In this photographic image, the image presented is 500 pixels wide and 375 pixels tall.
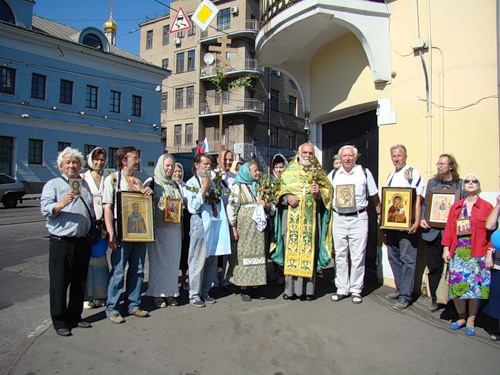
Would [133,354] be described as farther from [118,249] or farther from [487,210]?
[487,210]

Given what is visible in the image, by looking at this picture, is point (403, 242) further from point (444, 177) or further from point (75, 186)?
point (75, 186)

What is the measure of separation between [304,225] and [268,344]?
6.24 feet

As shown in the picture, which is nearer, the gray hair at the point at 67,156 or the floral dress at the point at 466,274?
the gray hair at the point at 67,156

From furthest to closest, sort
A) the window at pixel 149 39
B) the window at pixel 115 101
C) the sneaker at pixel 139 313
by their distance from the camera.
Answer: the window at pixel 149 39, the window at pixel 115 101, the sneaker at pixel 139 313

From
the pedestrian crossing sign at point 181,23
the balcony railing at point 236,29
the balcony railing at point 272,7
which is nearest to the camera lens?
the balcony railing at point 272,7

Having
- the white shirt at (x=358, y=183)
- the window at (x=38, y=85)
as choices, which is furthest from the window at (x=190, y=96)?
the white shirt at (x=358, y=183)

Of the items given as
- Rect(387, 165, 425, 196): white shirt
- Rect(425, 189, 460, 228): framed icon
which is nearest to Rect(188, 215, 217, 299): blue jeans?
Rect(387, 165, 425, 196): white shirt

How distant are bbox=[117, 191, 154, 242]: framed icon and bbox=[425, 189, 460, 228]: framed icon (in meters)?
3.45

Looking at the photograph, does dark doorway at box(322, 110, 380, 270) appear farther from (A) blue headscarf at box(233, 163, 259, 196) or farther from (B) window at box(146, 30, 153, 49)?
(B) window at box(146, 30, 153, 49)

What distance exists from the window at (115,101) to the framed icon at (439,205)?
94.4ft

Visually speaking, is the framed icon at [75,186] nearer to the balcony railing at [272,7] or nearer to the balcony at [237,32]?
the balcony railing at [272,7]

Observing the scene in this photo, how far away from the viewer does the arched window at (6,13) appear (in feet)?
80.3

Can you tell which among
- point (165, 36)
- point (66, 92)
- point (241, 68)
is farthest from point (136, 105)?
point (165, 36)

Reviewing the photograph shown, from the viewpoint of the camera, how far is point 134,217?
4.56 m
